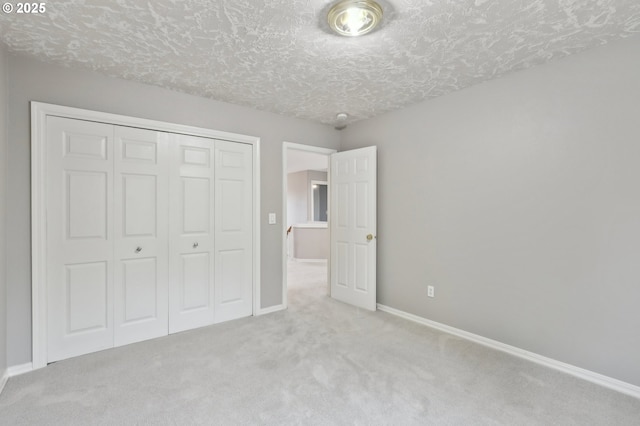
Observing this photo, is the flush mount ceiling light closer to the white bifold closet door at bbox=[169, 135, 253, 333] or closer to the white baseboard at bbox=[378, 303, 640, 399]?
the white bifold closet door at bbox=[169, 135, 253, 333]

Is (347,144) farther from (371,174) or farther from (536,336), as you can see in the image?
(536,336)

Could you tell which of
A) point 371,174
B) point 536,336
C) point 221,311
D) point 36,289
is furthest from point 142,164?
point 536,336

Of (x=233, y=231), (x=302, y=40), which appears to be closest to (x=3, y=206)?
(x=233, y=231)

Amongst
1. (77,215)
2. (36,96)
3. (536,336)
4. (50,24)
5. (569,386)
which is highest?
(50,24)

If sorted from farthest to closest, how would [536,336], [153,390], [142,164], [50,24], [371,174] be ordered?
[371,174], [142,164], [536,336], [153,390], [50,24]

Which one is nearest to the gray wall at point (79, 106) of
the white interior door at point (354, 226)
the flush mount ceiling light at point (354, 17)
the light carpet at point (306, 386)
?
the light carpet at point (306, 386)

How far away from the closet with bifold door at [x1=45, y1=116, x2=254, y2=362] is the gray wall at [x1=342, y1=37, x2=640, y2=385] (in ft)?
6.40

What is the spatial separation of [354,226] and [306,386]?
2.14 m

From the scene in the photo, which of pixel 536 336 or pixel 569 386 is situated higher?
pixel 536 336

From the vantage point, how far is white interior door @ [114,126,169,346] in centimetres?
275

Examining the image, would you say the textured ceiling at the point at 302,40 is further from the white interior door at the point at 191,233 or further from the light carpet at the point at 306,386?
the light carpet at the point at 306,386

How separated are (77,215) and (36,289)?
24.6 inches

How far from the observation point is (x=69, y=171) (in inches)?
99.5

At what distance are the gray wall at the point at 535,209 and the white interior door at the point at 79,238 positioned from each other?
2.96 metres
